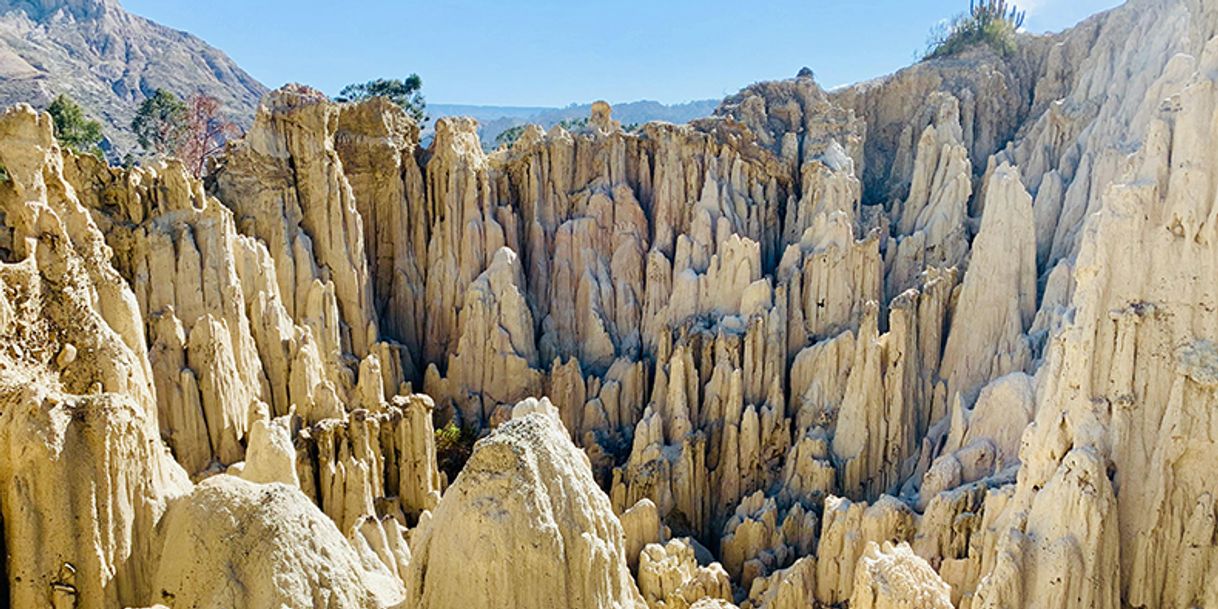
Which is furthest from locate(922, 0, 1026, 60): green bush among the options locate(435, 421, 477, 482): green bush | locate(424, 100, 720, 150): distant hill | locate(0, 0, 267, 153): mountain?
locate(424, 100, 720, 150): distant hill

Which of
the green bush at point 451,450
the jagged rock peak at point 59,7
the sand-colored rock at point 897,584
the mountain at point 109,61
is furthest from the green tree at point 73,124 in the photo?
the jagged rock peak at point 59,7

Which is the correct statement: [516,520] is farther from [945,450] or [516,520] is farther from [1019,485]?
[945,450]

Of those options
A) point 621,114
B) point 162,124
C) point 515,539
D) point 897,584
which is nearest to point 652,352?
point 897,584

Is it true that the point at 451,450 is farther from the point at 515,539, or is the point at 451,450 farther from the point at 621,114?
the point at 621,114

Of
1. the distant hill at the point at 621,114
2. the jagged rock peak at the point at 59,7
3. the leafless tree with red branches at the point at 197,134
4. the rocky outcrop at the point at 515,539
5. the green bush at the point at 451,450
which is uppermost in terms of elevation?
the jagged rock peak at the point at 59,7

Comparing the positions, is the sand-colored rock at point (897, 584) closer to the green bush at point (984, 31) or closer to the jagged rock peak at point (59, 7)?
the green bush at point (984, 31)
